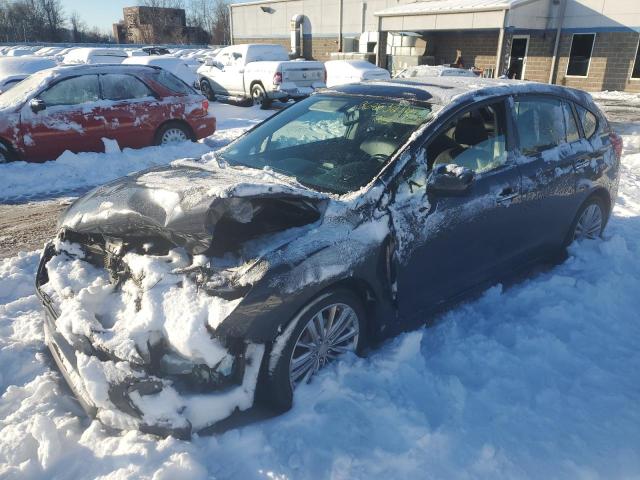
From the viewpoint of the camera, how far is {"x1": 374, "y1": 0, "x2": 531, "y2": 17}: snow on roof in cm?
1942

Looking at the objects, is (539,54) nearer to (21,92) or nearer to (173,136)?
(173,136)

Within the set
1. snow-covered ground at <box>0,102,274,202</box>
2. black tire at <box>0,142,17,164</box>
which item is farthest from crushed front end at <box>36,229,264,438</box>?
black tire at <box>0,142,17,164</box>

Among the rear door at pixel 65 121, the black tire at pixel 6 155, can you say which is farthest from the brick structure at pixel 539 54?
the black tire at pixel 6 155

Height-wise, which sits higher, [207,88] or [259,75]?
[259,75]

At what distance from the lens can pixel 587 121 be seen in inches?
181

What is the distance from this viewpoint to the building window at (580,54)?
70.0 ft

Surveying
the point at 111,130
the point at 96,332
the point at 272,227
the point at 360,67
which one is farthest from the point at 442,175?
the point at 360,67

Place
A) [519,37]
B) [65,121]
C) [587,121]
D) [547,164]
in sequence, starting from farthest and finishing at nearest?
[519,37]
[65,121]
[587,121]
[547,164]

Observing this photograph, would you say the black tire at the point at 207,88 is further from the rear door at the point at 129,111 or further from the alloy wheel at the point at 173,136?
the rear door at the point at 129,111

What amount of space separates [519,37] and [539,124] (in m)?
22.0

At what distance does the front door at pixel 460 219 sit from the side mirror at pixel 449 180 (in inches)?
1.9

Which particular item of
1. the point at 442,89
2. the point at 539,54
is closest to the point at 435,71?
the point at 539,54

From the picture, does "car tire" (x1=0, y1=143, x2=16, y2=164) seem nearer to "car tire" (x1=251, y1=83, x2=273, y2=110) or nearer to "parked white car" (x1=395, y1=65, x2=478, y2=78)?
"car tire" (x1=251, y1=83, x2=273, y2=110)

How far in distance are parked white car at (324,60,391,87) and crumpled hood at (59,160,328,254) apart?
1388 centimetres
